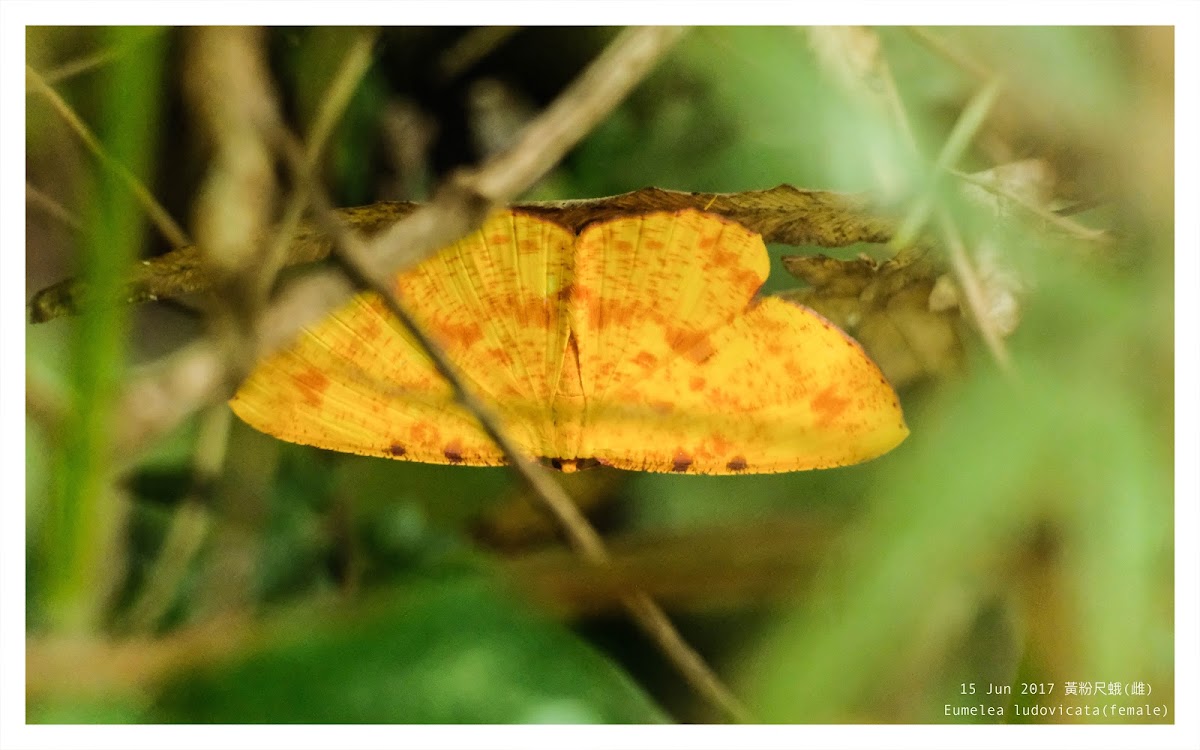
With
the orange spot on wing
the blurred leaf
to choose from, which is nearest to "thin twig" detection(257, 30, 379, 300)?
the blurred leaf

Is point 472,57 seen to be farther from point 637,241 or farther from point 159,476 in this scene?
point 159,476

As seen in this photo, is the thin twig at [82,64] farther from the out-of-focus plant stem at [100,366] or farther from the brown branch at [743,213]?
the brown branch at [743,213]

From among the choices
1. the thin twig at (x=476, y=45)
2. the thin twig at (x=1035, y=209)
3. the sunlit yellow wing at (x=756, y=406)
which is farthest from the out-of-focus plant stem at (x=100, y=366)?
the thin twig at (x=1035, y=209)

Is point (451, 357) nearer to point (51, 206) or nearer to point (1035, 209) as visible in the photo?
point (51, 206)

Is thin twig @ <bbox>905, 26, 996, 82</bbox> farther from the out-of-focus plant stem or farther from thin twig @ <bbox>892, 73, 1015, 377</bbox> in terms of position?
the out-of-focus plant stem

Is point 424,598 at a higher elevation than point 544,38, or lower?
lower

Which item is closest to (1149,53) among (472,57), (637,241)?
(637,241)
